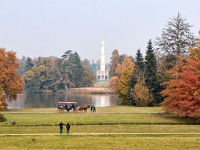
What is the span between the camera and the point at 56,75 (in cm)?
14475

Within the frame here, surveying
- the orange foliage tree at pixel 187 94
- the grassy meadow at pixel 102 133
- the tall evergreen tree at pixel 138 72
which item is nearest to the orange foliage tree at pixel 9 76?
the grassy meadow at pixel 102 133

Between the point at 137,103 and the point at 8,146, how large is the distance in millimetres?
35457

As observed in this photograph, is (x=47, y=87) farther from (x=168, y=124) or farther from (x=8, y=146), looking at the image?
(x=8, y=146)

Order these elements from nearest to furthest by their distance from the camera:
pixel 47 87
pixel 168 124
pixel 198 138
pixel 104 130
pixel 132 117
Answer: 1. pixel 198 138
2. pixel 104 130
3. pixel 168 124
4. pixel 132 117
5. pixel 47 87

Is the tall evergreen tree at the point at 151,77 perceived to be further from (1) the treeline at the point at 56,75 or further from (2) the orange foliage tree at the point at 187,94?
(1) the treeline at the point at 56,75

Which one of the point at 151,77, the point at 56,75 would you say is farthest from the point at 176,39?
the point at 56,75

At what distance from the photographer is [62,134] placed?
27.4 metres

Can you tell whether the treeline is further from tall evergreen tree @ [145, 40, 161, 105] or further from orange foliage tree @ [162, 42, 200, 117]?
orange foliage tree @ [162, 42, 200, 117]

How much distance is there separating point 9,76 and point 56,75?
91455 mm

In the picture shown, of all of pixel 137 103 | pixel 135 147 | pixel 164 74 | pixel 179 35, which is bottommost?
pixel 135 147

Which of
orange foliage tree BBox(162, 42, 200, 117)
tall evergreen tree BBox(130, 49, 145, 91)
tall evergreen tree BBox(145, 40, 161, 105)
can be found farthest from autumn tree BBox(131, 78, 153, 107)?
orange foliage tree BBox(162, 42, 200, 117)

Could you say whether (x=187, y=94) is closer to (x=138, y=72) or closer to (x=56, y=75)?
(x=138, y=72)

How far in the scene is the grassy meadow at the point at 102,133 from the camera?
23.9m

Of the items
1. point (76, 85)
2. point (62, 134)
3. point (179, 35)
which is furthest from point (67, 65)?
point (62, 134)
